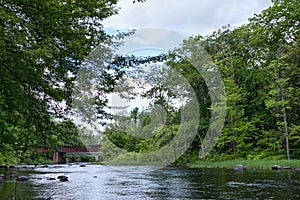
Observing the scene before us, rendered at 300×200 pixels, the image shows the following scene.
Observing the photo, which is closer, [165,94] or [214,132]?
[165,94]

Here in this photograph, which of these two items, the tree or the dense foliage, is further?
the dense foliage

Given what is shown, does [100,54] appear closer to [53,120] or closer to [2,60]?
[53,120]

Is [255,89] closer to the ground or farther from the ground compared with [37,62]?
farther from the ground

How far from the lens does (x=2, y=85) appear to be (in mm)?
3428

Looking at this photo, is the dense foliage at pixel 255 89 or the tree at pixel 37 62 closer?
the tree at pixel 37 62

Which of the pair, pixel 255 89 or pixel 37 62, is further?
pixel 255 89

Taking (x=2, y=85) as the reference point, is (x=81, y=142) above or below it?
below

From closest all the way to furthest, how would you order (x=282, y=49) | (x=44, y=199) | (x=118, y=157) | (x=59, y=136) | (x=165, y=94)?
1. (x=59, y=136)
2. (x=165, y=94)
3. (x=44, y=199)
4. (x=282, y=49)
5. (x=118, y=157)

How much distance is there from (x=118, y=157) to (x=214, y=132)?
9.35 meters

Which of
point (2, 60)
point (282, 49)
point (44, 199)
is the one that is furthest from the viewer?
point (282, 49)

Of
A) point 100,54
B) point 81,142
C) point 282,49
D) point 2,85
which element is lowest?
point 81,142

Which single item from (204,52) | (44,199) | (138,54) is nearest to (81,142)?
(138,54)

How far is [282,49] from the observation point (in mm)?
Result: 26688

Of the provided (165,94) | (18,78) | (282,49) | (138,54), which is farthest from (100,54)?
(282,49)
